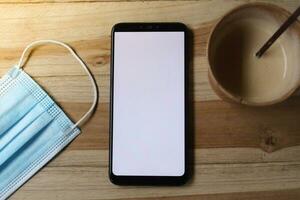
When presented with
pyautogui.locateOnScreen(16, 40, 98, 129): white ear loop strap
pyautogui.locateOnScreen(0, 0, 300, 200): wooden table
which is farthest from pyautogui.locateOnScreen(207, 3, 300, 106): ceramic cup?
pyautogui.locateOnScreen(16, 40, 98, 129): white ear loop strap

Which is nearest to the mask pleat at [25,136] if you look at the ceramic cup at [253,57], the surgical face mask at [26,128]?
the surgical face mask at [26,128]

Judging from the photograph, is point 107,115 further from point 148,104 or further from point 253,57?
point 253,57

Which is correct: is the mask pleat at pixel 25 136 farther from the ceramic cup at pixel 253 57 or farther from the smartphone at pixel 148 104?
the ceramic cup at pixel 253 57

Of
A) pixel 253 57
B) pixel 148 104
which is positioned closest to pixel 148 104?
pixel 148 104

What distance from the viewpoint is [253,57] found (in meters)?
0.51

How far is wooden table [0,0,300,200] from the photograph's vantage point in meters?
0.53

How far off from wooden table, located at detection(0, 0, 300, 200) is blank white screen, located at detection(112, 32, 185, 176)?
2 cm

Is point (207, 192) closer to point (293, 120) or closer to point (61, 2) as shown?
point (293, 120)

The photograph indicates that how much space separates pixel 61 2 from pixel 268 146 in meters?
0.30

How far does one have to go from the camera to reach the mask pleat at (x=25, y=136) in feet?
1.75

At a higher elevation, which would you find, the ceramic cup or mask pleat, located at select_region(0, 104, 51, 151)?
the ceramic cup

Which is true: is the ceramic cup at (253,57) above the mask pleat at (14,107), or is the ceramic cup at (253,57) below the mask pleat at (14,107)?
above

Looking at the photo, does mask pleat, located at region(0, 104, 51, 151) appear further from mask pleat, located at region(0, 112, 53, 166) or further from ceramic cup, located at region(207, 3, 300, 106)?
ceramic cup, located at region(207, 3, 300, 106)

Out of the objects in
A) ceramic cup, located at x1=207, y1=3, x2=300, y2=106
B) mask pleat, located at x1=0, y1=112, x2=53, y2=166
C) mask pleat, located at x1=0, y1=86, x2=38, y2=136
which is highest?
ceramic cup, located at x1=207, y1=3, x2=300, y2=106
